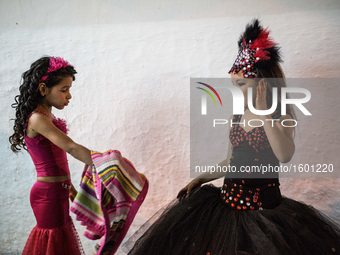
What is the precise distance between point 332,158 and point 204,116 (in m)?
0.67

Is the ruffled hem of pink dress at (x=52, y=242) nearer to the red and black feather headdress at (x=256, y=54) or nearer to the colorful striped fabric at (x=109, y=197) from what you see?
the colorful striped fabric at (x=109, y=197)

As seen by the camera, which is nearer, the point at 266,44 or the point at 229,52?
the point at 266,44

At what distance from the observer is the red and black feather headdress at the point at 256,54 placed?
1303 mm

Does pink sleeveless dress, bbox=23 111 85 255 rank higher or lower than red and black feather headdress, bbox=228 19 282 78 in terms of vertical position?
lower

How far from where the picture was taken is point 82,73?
6.19 feet

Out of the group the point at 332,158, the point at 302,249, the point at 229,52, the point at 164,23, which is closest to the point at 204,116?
the point at 229,52

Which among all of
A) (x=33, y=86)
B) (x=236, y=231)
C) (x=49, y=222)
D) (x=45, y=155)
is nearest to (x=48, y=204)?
(x=49, y=222)

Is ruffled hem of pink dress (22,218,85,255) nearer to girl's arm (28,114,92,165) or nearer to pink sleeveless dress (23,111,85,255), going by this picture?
pink sleeveless dress (23,111,85,255)

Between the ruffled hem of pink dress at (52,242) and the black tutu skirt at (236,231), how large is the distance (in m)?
0.30

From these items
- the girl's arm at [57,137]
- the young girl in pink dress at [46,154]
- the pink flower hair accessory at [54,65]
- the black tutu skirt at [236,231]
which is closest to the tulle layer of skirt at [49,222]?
the young girl in pink dress at [46,154]

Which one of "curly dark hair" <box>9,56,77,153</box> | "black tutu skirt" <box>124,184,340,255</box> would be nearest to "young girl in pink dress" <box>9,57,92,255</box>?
"curly dark hair" <box>9,56,77,153</box>

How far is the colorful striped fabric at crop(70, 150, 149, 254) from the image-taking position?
4.15 ft

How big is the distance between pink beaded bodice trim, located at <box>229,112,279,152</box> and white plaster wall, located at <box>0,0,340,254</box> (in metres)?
0.47

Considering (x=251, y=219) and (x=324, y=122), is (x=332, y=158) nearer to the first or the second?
(x=324, y=122)
